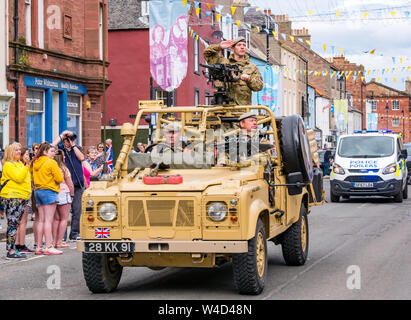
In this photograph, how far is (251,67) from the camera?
37.1 feet

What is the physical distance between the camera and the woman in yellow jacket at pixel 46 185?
500 inches

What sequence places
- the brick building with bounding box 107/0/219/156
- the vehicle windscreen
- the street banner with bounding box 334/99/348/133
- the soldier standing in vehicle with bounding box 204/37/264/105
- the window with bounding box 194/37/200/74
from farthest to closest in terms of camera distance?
1. the street banner with bounding box 334/99/348/133
2. the window with bounding box 194/37/200/74
3. the brick building with bounding box 107/0/219/156
4. the vehicle windscreen
5. the soldier standing in vehicle with bounding box 204/37/264/105

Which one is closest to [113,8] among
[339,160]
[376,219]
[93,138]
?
[93,138]

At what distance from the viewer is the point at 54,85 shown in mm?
27531

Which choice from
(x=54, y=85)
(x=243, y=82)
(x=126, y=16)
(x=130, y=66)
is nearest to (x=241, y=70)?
(x=243, y=82)

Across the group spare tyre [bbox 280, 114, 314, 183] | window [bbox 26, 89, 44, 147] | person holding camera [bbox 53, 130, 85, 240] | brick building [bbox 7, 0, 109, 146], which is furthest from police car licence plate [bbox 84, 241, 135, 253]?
window [bbox 26, 89, 44, 147]

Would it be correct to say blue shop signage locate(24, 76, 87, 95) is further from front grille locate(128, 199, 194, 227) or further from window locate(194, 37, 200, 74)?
front grille locate(128, 199, 194, 227)

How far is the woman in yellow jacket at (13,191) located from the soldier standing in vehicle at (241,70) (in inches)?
136

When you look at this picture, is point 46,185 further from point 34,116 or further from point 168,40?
point 34,116

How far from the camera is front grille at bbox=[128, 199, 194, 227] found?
8.27 m

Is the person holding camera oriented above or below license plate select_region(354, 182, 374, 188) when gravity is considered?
above

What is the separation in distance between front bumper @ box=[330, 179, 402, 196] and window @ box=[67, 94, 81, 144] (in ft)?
32.7

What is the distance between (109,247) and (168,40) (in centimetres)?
1812
